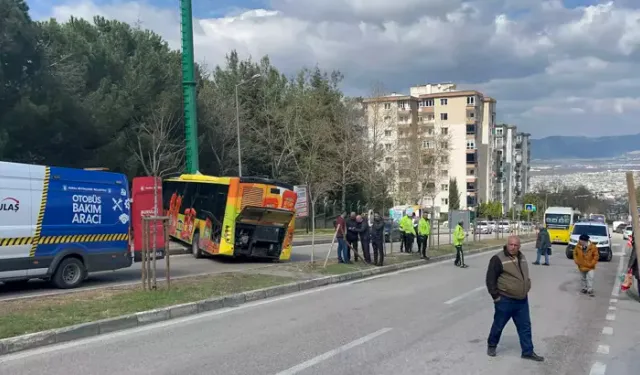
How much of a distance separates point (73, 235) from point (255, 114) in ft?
133

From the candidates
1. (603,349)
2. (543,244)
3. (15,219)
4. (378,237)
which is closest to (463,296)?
(603,349)

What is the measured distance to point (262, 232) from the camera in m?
20.2

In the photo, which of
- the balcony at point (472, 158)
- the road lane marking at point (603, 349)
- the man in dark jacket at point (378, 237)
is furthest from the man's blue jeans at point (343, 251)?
the balcony at point (472, 158)

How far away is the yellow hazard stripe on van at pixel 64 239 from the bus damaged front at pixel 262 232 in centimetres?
570

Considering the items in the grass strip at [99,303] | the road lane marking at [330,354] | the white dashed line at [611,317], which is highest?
the grass strip at [99,303]

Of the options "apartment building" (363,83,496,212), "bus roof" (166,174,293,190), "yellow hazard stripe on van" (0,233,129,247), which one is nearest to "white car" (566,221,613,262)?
"bus roof" (166,174,293,190)

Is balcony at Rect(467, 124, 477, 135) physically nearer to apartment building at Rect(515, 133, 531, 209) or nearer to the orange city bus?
apartment building at Rect(515, 133, 531, 209)

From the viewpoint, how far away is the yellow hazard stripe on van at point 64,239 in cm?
1179

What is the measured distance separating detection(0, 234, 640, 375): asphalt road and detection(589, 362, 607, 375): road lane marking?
0.05 metres

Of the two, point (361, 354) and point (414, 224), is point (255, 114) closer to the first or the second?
point (414, 224)

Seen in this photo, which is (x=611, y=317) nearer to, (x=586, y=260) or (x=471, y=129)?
(x=586, y=260)

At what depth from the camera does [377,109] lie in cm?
5403

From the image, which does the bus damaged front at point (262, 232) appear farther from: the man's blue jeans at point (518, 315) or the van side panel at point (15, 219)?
the man's blue jeans at point (518, 315)

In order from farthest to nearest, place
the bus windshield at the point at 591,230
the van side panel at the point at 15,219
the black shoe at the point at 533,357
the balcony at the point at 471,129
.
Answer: the balcony at the point at 471,129 < the bus windshield at the point at 591,230 < the van side panel at the point at 15,219 < the black shoe at the point at 533,357
